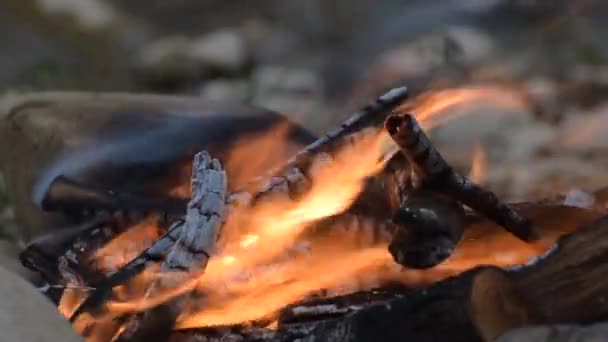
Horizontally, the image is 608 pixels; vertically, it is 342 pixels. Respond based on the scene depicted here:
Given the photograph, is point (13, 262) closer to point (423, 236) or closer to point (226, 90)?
point (423, 236)

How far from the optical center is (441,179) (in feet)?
4.30

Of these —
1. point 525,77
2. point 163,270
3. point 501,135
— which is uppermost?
point 525,77

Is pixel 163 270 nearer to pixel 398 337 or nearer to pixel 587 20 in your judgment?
pixel 398 337

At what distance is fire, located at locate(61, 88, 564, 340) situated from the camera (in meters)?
1.30

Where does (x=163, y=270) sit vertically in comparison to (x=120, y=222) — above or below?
below

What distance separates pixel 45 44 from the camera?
376 cm

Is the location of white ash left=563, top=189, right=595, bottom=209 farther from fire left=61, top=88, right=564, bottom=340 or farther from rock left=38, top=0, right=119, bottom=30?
rock left=38, top=0, right=119, bottom=30

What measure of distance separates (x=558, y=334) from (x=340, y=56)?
264 cm

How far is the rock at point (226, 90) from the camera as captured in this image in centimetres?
339

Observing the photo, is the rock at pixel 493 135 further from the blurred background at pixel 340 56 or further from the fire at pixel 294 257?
the fire at pixel 294 257

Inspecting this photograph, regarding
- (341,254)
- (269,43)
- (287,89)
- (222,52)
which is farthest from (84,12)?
(341,254)

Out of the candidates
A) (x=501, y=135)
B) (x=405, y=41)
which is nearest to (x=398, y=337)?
(x=501, y=135)

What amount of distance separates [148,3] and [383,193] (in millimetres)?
2739

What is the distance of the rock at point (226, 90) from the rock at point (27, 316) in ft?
7.28
